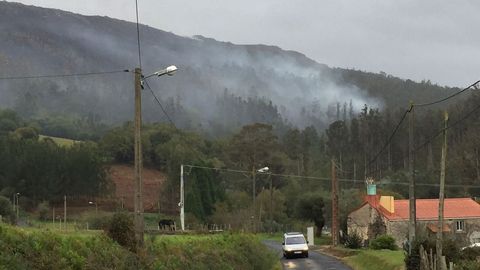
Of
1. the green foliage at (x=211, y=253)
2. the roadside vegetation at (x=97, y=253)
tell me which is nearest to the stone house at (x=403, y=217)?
the green foliage at (x=211, y=253)

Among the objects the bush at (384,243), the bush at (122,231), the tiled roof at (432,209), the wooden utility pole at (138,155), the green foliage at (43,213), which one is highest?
the wooden utility pole at (138,155)

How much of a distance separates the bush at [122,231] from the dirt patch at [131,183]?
319 ft

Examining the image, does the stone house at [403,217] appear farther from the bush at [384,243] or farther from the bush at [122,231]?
the bush at [122,231]

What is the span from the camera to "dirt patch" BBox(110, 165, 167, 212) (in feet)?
404

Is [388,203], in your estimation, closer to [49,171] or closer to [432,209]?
[432,209]

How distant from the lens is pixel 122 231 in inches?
736

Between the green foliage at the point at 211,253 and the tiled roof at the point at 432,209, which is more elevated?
the green foliage at the point at 211,253

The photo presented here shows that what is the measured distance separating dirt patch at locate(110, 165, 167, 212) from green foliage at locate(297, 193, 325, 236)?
33558 mm

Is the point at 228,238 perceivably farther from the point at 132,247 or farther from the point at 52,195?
the point at 52,195

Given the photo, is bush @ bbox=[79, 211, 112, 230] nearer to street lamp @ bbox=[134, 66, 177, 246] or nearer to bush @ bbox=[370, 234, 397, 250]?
street lamp @ bbox=[134, 66, 177, 246]

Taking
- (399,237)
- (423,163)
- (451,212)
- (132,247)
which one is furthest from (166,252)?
(423,163)

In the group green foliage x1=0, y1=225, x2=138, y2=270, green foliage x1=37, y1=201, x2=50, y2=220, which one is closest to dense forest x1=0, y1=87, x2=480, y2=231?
green foliage x1=37, y1=201, x2=50, y2=220

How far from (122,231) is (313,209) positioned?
72985 mm

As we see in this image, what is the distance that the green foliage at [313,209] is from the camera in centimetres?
8944
